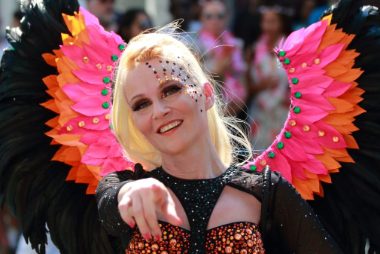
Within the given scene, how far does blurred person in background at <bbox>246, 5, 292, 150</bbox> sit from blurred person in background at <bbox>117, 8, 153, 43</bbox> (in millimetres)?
875

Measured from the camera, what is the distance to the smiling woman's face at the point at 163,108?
2.36 meters

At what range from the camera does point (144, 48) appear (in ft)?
8.00

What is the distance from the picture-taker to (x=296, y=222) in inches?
92.3

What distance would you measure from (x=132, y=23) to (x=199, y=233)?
329 centimetres

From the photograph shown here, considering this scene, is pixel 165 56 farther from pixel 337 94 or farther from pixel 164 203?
pixel 337 94

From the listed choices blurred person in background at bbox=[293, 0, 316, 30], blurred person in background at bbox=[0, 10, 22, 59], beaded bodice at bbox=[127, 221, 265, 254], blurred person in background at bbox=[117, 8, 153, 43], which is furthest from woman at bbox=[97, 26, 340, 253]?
blurred person in background at bbox=[293, 0, 316, 30]

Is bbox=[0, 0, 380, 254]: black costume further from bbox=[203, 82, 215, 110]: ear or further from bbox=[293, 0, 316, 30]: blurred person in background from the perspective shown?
bbox=[293, 0, 316, 30]: blurred person in background

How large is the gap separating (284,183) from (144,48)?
0.54m

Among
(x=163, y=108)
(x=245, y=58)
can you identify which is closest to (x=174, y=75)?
(x=163, y=108)

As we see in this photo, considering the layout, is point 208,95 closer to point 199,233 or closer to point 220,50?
point 199,233

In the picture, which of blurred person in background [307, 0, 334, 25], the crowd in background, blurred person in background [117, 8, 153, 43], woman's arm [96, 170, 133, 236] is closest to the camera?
woman's arm [96, 170, 133, 236]

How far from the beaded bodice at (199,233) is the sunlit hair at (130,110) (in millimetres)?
235

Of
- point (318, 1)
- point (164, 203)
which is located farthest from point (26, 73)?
point (318, 1)

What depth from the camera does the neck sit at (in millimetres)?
2416
